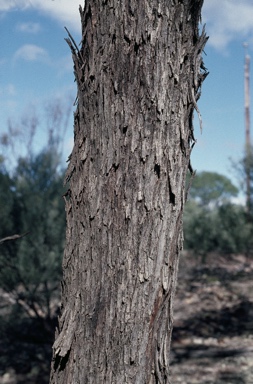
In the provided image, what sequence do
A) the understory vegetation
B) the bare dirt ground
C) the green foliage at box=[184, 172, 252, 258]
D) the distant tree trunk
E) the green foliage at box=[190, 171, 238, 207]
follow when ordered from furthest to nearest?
the green foliage at box=[190, 171, 238, 207], the green foliage at box=[184, 172, 252, 258], the understory vegetation, the bare dirt ground, the distant tree trunk

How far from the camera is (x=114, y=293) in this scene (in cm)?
199

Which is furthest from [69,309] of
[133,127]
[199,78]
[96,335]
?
[199,78]

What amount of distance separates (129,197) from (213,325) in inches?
206

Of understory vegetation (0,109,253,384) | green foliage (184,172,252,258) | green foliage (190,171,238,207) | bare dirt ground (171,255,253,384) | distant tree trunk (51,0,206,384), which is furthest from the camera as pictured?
green foliage (190,171,238,207)

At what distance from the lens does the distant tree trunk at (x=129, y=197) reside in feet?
6.55

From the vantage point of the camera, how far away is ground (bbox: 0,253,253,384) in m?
5.17

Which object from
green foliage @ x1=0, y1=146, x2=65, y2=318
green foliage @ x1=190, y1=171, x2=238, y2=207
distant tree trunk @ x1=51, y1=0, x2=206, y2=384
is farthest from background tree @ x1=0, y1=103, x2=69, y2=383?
green foliage @ x1=190, y1=171, x2=238, y2=207

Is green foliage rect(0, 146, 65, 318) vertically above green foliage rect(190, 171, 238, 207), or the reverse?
green foliage rect(190, 171, 238, 207)

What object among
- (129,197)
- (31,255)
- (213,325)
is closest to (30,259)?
(31,255)

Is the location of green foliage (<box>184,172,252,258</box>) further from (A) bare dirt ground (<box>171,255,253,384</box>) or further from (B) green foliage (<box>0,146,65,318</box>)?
(B) green foliage (<box>0,146,65,318</box>)

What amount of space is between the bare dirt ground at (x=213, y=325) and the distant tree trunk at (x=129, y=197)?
3.15 m

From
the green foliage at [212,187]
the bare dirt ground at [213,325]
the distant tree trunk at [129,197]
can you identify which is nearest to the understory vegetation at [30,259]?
the bare dirt ground at [213,325]

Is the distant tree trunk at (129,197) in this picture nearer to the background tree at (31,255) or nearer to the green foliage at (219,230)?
the background tree at (31,255)

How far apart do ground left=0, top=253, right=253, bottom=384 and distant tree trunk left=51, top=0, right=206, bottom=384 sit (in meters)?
3.15
